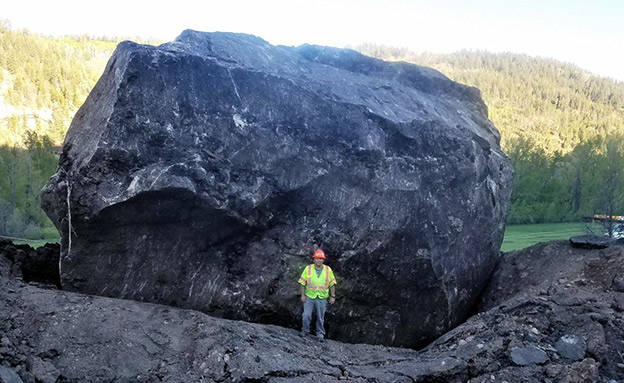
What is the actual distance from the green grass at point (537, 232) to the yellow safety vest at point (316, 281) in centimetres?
1445

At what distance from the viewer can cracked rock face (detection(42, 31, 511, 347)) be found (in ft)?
21.6

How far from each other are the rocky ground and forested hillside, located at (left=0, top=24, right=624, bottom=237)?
14.0 m

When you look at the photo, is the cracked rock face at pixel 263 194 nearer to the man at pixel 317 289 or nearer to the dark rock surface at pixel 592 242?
the man at pixel 317 289

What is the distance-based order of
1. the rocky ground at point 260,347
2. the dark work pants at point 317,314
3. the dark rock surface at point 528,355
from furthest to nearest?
the dark work pants at point 317,314 → the dark rock surface at point 528,355 → the rocky ground at point 260,347

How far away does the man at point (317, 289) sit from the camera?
6.71 metres

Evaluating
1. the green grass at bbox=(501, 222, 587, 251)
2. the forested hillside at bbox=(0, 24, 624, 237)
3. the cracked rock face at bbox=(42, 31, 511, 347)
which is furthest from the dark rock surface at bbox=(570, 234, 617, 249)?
the forested hillside at bbox=(0, 24, 624, 237)

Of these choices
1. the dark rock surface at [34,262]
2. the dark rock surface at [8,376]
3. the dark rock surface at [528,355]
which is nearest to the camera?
the dark rock surface at [8,376]

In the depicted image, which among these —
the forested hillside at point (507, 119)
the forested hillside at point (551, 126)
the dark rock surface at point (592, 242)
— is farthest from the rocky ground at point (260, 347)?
the forested hillside at point (551, 126)

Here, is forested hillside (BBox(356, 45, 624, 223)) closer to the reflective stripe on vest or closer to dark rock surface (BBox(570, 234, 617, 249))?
dark rock surface (BBox(570, 234, 617, 249))

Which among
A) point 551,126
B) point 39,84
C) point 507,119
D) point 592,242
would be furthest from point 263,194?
point 507,119

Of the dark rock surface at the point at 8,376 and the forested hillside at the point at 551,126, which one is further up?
the forested hillside at the point at 551,126

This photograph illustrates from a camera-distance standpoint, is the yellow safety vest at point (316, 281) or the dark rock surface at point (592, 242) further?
the dark rock surface at point (592, 242)

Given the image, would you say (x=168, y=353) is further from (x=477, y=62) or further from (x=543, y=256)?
(x=477, y=62)

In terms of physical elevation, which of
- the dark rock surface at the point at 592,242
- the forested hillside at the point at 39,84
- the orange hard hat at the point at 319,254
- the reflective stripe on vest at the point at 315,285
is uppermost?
the forested hillside at the point at 39,84
